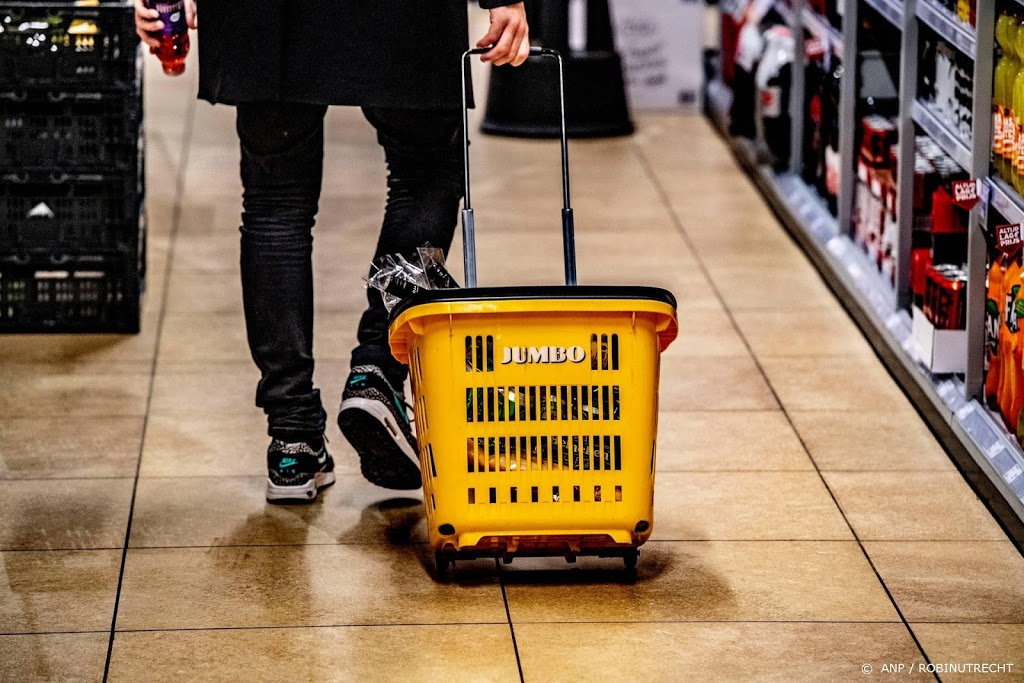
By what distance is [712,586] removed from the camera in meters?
2.84

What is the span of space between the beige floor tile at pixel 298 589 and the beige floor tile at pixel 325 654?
4 centimetres

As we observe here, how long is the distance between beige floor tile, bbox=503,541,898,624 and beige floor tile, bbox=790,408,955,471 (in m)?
0.47

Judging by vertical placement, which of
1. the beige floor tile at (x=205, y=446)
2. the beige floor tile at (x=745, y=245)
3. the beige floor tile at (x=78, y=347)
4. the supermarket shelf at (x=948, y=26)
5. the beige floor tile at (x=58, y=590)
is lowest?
the beige floor tile at (x=58, y=590)

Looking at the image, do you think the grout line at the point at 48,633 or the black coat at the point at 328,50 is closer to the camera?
the grout line at the point at 48,633

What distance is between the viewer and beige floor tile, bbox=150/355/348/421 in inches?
148

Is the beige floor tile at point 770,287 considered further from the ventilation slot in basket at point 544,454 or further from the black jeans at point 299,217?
the ventilation slot in basket at point 544,454

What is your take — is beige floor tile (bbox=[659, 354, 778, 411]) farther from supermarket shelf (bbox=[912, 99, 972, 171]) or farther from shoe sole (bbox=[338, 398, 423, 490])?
shoe sole (bbox=[338, 398, 423, 490])

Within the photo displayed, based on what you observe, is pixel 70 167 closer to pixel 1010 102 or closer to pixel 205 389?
pixel 205 389

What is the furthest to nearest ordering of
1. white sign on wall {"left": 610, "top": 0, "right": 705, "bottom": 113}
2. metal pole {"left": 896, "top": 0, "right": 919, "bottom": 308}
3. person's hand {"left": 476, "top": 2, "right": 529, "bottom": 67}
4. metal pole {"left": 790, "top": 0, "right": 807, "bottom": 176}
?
white sign on wall {"left": 610, "top": 0, "right": 705, "bottom": 113}, metal pole {"left": 790, "top": 0, "right": 807, "bottom": 176}, metal pole {"left": 896, "top": 0, "right": 919, "bottom": 308}, person's hand {"left": 476, "top": 2, "right": 529, "bottom": 67}

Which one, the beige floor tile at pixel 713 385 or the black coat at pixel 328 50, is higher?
the black coat at pixel 328 50

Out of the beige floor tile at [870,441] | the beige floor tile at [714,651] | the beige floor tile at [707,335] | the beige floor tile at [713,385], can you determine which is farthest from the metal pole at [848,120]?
the beige floor tile at [714,651]

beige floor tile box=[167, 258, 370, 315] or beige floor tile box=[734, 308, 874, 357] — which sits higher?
beige floor tile box=[167, 258, 370, 315]

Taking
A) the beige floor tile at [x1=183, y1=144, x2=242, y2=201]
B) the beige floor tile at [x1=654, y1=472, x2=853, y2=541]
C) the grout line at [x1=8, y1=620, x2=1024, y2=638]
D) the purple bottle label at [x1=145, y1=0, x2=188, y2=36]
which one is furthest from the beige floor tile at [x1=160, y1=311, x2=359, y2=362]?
the grout line at [x1=8, y1=620, x2=1024, y2=638]

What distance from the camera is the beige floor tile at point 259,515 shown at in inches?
120
